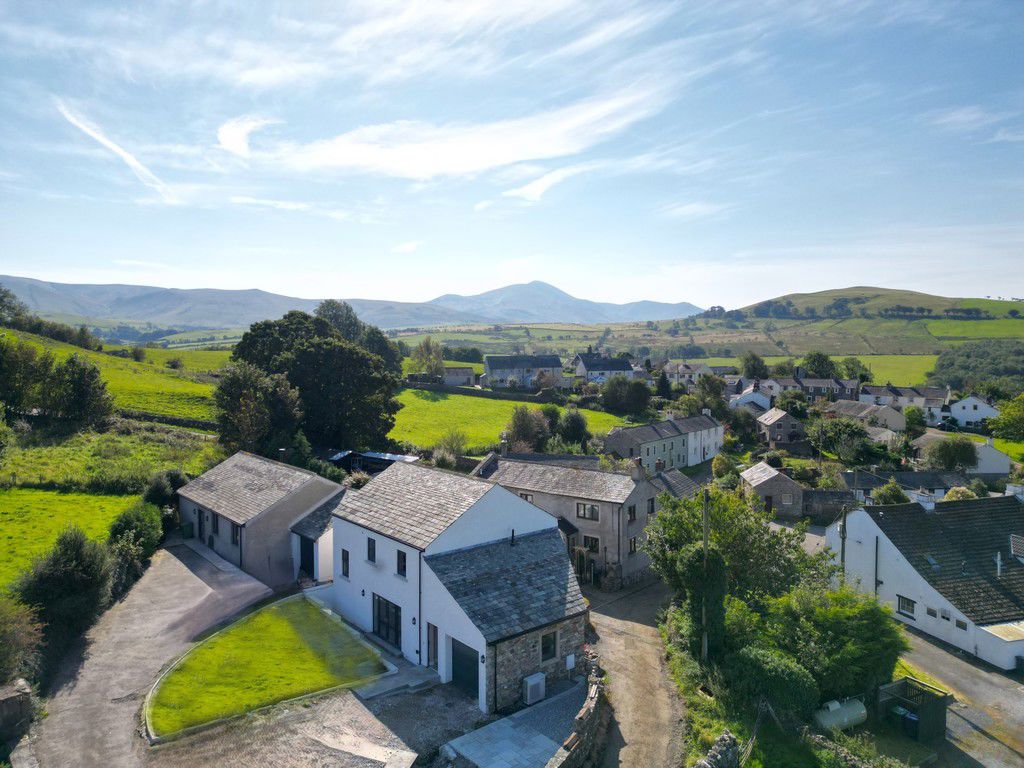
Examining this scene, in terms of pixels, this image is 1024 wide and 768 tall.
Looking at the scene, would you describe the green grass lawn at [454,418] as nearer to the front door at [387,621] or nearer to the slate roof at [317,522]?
the slate roof at [317,522]

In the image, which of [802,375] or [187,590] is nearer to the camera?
[187,590]

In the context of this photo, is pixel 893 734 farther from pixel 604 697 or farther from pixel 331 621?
pixel 331 621

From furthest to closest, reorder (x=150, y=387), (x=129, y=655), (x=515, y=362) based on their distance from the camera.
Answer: (x=515, y=362) < (x=150, y=387) < (x=129, y=655)

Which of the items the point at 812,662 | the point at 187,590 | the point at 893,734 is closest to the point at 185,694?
the point at 187,590

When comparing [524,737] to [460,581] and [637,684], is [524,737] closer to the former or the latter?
[460,581]

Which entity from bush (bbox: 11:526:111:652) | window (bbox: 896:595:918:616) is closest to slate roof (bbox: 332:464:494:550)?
bush (bbox: 11:526:111:652)

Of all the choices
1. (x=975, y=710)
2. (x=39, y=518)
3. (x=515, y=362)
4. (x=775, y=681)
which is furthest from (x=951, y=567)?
(x=515, y=362)

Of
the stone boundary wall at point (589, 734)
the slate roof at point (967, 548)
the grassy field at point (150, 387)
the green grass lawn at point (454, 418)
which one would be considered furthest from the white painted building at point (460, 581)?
the grassy field at point (150, 387)
